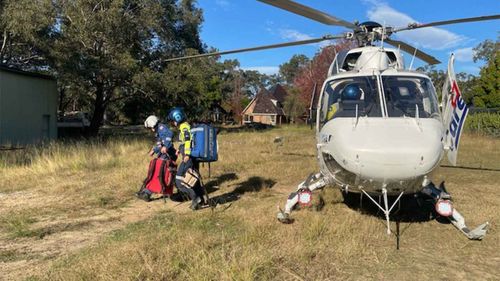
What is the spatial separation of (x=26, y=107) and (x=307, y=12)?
22.6 m

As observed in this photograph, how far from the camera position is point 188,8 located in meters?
33.5

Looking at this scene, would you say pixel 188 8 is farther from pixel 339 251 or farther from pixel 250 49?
pixel 339 251

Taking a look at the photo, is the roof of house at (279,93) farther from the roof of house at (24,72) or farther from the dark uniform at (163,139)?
the dark uniform at (163,139)

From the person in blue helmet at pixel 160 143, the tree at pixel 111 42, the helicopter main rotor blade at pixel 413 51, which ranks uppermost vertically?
the tree at pixel 111 42

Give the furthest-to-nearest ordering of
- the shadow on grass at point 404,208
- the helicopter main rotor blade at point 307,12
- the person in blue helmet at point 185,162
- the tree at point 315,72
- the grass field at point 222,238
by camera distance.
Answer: the tree at point 315,72
the person in blue helmet at point 185,162
the shadow on grass at point 404,208
the helicopter main rotor blade at point 307,12
the grass field at point 222,238

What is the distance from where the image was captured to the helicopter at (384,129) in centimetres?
573

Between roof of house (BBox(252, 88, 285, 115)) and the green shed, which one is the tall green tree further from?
roof of house (BBox(252, 88, 285, 115))

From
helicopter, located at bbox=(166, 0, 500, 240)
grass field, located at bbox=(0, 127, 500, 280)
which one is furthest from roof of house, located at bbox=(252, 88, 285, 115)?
helicopter, located at bbox=(166, 0, 500, 240)

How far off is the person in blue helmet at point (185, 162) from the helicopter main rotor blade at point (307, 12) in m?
2.89

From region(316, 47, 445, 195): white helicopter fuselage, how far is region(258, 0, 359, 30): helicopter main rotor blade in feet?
2.36

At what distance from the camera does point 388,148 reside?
18.6 feet

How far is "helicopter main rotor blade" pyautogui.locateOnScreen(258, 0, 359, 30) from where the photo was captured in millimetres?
6932

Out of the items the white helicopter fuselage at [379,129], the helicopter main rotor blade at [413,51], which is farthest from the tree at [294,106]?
the white helicopter fuselage at [379,129]

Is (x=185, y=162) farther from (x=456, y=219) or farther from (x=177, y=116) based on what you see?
(x=456, y=219)
